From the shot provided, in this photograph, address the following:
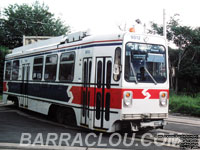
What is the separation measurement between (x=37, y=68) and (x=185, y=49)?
2502 centimetres

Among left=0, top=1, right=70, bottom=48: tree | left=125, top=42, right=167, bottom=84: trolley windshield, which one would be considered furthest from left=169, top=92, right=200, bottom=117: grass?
left=0, top=1, right=70, bottom=48: tree

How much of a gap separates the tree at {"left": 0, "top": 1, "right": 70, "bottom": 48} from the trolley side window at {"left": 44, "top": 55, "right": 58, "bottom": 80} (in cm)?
2374

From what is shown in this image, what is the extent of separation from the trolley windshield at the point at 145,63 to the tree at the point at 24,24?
2751cm

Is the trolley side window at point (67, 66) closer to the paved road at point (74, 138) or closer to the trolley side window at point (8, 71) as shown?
the paved road at point (74, 138)

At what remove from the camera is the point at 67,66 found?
399 inches

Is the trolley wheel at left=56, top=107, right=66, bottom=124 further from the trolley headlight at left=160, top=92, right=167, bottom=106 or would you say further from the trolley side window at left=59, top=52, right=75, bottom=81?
the trolley headlight at left=160, top=92, right=167, bottom=106

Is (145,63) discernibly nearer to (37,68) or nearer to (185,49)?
(37,68)

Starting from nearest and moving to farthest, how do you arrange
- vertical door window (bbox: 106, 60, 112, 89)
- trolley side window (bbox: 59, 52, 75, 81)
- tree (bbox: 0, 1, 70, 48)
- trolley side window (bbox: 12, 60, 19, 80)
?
vertical door window (bbox: 106, 60, 112, 89) → trolley side window (bbox: 59, 52, 75, 81) → trolley side window (bbox: 12, 60, 19, 80) → tree (bbox: 0, 1, 70, 48)

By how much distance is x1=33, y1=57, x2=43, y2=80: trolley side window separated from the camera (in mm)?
12289

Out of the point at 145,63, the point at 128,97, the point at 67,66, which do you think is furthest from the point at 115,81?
the point at 67,66

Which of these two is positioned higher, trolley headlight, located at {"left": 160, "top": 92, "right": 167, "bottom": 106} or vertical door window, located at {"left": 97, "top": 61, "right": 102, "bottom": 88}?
vertical door window, located at {"left": 97, "top": 61, "right": 102, "bottom": 88}

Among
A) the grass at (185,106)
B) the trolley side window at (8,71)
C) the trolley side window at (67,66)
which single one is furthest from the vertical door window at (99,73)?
the trolley side window at (8,71)

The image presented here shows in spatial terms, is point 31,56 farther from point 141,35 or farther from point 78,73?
point 141,35

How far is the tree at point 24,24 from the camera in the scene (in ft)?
113
